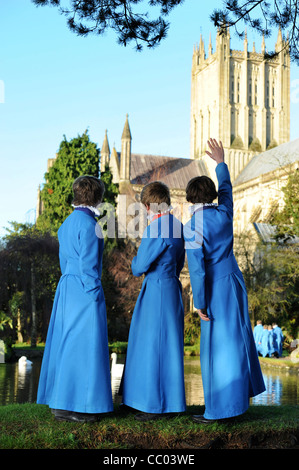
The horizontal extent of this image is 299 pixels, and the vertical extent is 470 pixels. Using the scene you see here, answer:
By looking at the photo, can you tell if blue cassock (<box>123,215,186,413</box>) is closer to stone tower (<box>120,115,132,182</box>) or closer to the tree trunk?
the tree trunk

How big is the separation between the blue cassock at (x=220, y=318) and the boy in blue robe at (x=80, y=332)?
86 centimetres

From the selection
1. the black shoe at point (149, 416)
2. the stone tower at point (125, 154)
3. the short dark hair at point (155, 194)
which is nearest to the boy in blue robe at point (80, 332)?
the black shoe at point (149, 416)

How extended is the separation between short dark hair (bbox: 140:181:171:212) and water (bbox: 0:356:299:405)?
15.7 ft

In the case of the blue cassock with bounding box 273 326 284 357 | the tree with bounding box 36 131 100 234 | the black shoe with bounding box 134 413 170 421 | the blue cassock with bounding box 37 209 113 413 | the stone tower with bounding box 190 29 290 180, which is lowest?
the blue cassock with bounding box 273 326 284 357

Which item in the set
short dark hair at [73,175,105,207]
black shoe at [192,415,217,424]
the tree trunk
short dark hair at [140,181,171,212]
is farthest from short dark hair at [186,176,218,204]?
the tree trunk

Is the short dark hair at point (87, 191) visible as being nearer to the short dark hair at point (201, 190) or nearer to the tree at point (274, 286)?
the short dark hair at point (201, 190)

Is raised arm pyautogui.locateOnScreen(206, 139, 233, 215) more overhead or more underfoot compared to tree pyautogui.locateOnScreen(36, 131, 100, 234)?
more underfoot

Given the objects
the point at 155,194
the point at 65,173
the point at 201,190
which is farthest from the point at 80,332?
the point at 65,173

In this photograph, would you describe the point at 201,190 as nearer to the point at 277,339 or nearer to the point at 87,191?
the point at 87,191

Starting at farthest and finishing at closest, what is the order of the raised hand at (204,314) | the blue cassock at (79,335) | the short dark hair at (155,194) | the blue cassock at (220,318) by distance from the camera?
the short dark hair at (155,194), the raised hand at (204,314), the blue cassock at (220,318), the blue cassock at (79,335)

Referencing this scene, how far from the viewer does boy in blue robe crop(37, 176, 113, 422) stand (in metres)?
4.94

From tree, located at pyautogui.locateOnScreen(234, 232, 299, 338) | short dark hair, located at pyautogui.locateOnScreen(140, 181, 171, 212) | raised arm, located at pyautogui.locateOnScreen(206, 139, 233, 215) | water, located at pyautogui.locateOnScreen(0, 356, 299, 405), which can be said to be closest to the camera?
short dark hair, located at pyautogui.locateOnScreen(140, 181, 171, 212)

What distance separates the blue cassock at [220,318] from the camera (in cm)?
510
